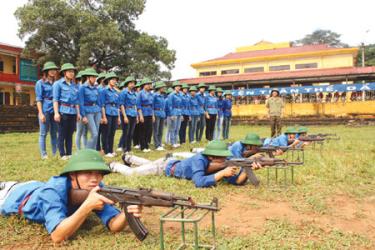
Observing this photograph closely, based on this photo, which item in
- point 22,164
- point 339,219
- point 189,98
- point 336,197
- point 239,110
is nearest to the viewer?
point 339,219

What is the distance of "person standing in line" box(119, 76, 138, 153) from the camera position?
9609 millimetres

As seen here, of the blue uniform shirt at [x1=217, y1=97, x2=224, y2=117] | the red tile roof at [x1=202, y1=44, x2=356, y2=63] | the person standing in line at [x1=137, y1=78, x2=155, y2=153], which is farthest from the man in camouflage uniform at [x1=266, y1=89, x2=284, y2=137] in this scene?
the red tile roof at [x1=202, y1=44, x2=356, y2=63]

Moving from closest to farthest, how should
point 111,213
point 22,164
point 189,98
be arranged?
point 111,213 → point 22,164 → point 189,98

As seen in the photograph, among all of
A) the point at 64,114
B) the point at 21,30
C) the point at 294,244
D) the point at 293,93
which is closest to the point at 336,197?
the point at 294,244

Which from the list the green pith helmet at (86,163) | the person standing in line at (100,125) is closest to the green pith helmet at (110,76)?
the person standing in line at (100,125)

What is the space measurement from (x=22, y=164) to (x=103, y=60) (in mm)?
23212

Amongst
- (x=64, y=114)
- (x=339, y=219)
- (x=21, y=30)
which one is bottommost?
(x=339, y=219)

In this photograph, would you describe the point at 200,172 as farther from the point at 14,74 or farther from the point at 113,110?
the point at 14,74

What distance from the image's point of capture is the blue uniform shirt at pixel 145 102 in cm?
1022

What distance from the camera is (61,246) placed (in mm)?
3369

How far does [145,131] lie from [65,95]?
9.90 ft

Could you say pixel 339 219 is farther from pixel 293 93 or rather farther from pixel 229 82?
pixel 229 82

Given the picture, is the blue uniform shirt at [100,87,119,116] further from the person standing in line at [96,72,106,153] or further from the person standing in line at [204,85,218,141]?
the person standing in line at [204,85,218,141]

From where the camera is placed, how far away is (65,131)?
26.0 ft
